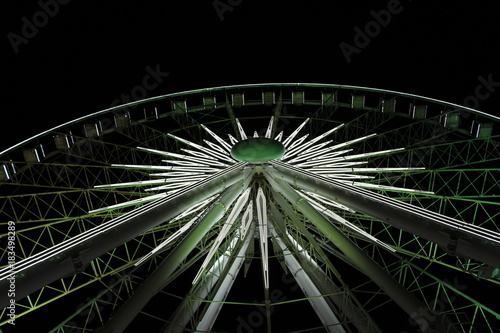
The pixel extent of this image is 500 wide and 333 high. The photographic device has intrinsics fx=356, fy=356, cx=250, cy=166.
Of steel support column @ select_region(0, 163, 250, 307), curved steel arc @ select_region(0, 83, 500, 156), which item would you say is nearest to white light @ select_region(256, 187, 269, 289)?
steel support column @ select_region(0, 163, 250, 307)

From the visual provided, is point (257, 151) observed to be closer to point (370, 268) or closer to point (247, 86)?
point (370, 268)

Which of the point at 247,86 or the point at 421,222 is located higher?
the point at 247,86

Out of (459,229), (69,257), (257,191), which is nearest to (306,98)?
(257,191)

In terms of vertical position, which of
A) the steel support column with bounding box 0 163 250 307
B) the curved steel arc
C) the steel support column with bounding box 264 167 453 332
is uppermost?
the curved steel arc

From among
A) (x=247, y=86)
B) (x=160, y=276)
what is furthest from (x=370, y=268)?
(x=247, y=86)

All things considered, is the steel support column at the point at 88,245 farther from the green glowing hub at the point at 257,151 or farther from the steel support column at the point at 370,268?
the steel support column at the point at 370,268

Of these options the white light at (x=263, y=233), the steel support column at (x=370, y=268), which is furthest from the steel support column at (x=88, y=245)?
the steel support column at (x=370, y=268)

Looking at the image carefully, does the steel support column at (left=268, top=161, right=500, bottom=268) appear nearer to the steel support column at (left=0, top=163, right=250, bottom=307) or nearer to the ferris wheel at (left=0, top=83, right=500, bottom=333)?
the ferris wheel at (left=0, top=83, right=500, bottom=333)
